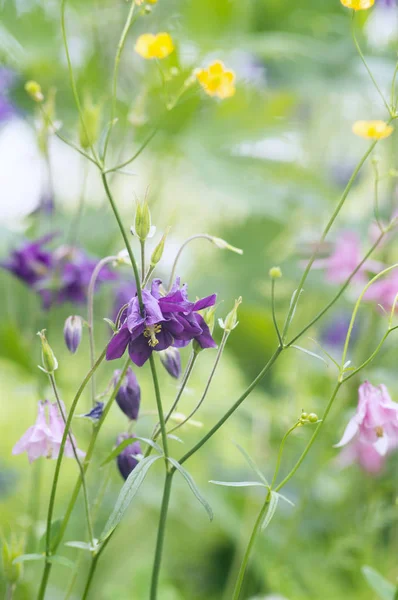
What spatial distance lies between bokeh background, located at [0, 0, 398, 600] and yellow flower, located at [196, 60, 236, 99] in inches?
12.5

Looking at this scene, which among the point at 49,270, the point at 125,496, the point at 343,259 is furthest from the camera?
the point at 343,259

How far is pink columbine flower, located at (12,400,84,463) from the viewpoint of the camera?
0.40m

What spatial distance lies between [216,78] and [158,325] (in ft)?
0.55

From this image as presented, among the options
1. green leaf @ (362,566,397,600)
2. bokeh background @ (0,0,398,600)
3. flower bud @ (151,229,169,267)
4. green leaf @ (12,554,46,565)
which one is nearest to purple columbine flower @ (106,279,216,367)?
flower bud @ (151,229,169,267)

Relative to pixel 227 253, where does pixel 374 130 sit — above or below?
below

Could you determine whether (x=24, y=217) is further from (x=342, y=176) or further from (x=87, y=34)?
(x=342, y=176)

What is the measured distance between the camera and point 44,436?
0.41 meters

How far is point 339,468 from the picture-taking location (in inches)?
40.2

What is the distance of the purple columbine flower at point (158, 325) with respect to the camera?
352mm

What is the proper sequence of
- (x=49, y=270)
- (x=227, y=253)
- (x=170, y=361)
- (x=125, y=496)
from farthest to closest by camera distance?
(x=227, y=253) < (x=49, y=270) < (x=170, y=361) < (x=125, y=496)

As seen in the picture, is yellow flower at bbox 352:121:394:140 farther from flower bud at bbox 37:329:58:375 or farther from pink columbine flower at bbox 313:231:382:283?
pink columbine flower at bbox 313:231:382:283

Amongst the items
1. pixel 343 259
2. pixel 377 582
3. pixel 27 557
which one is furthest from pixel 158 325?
pixel 343 259

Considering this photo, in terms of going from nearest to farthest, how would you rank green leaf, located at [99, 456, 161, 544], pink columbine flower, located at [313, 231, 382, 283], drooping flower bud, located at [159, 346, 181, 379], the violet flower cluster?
green leaf, located at [99, 456, 161, 544]
drooping flower bud, located at [159, 346, 181, 379]
the violet flower cluster
pink columbine flower, located at [313, 231, 382, 283]

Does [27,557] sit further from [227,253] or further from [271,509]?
[227,253]
